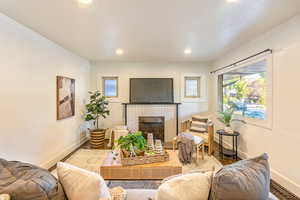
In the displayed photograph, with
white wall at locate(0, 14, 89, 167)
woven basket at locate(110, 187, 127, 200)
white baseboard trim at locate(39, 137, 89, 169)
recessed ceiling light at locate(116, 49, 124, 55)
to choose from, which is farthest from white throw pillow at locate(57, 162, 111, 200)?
recessed ceiling light at locate(116, 49, 124, 55)

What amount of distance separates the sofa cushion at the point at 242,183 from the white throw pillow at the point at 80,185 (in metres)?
0.71

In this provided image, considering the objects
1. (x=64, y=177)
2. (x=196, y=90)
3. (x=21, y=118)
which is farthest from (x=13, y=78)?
(x=196, y=90)

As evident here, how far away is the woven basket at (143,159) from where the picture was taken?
2.39 m

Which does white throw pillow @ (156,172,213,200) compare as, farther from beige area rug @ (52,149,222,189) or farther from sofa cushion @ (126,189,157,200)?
beige area rug @ (52,149,222,189)

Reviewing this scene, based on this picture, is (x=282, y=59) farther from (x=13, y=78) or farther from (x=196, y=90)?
(x=13, y=78)

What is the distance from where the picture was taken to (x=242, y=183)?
3.35ft

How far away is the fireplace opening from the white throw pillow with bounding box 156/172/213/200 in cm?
423

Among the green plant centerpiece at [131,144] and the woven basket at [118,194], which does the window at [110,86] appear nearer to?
the green plant centerpiece at [131,144]

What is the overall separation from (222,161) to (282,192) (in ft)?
3.93

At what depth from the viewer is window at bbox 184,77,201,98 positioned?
5691 mm

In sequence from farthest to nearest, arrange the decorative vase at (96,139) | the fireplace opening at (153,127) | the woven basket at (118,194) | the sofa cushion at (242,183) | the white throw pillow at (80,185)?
1. the fireplace opening at (153,127)
2. the decorative vase at (96,139)
3. the woven basket at (118,194)
4. the white throw pillow at (80,185)
5. the sofa cushion at (242,183)

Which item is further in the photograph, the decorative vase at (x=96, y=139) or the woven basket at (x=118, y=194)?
the decorative vase at (x=96, y=139)

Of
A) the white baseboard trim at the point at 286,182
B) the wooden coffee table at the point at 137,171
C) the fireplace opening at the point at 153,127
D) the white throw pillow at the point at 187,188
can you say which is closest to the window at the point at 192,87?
the fireplace opening at the point at 153,127

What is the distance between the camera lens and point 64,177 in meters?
1.20
